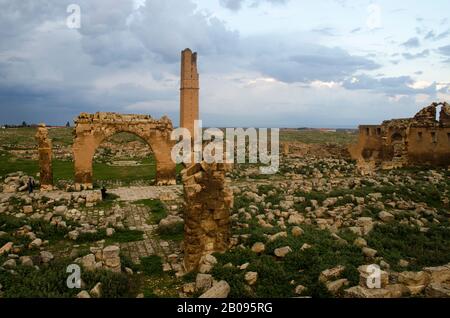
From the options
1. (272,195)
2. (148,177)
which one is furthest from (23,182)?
(272,195)

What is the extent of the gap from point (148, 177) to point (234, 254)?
15593 mm

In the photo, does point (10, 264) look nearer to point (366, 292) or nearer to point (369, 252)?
point (366, 292)

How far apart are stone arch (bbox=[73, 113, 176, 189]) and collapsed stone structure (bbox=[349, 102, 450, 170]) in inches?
541

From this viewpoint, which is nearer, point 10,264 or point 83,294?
point 83,294

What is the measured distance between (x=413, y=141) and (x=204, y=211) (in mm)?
21851

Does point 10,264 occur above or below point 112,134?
below

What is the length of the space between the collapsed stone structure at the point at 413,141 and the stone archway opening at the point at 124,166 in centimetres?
1512

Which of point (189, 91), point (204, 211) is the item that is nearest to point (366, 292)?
point (204, 211)

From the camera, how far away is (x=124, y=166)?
1112 inches

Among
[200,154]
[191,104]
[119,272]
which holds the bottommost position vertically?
[119,272]

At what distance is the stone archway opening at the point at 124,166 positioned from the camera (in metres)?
21.5

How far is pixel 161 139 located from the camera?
Result: 2031 cm

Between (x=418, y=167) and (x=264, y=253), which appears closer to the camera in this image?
(x=264, y=253)
